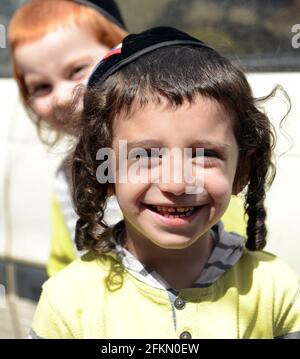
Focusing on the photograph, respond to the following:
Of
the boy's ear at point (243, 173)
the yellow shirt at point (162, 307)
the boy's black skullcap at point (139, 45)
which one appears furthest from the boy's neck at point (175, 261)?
the boy's black skullcap at point (139, 45)

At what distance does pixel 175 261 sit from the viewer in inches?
61.9

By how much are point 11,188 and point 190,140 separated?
2.01m

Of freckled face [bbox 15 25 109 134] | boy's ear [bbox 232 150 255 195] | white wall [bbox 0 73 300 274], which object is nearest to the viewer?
boy's ear [bbox 232 150 255 195]

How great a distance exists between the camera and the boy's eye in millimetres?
2291

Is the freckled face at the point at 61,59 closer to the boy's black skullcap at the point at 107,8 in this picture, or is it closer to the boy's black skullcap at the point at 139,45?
the boy's black skullcap at the point at 107,8

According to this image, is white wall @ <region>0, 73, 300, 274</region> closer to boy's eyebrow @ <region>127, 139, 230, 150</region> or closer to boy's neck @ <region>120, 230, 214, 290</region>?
boy's neck @ <region>120, 230, 214, 290</region>

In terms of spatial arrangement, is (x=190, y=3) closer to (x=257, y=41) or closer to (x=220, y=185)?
(x=257, y=41)

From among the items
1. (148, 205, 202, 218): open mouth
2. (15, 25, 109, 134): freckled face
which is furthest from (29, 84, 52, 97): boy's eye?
(148, 205, 202, 218): open mouth

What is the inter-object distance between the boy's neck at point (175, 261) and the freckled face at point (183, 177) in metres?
0.09

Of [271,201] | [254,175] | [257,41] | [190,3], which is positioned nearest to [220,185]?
[254,175]

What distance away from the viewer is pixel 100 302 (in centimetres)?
152

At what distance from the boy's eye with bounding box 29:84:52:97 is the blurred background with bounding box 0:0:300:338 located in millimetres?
245

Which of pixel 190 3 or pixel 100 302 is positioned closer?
pixel 100 302

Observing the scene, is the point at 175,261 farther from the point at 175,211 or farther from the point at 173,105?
the point at 173,105
